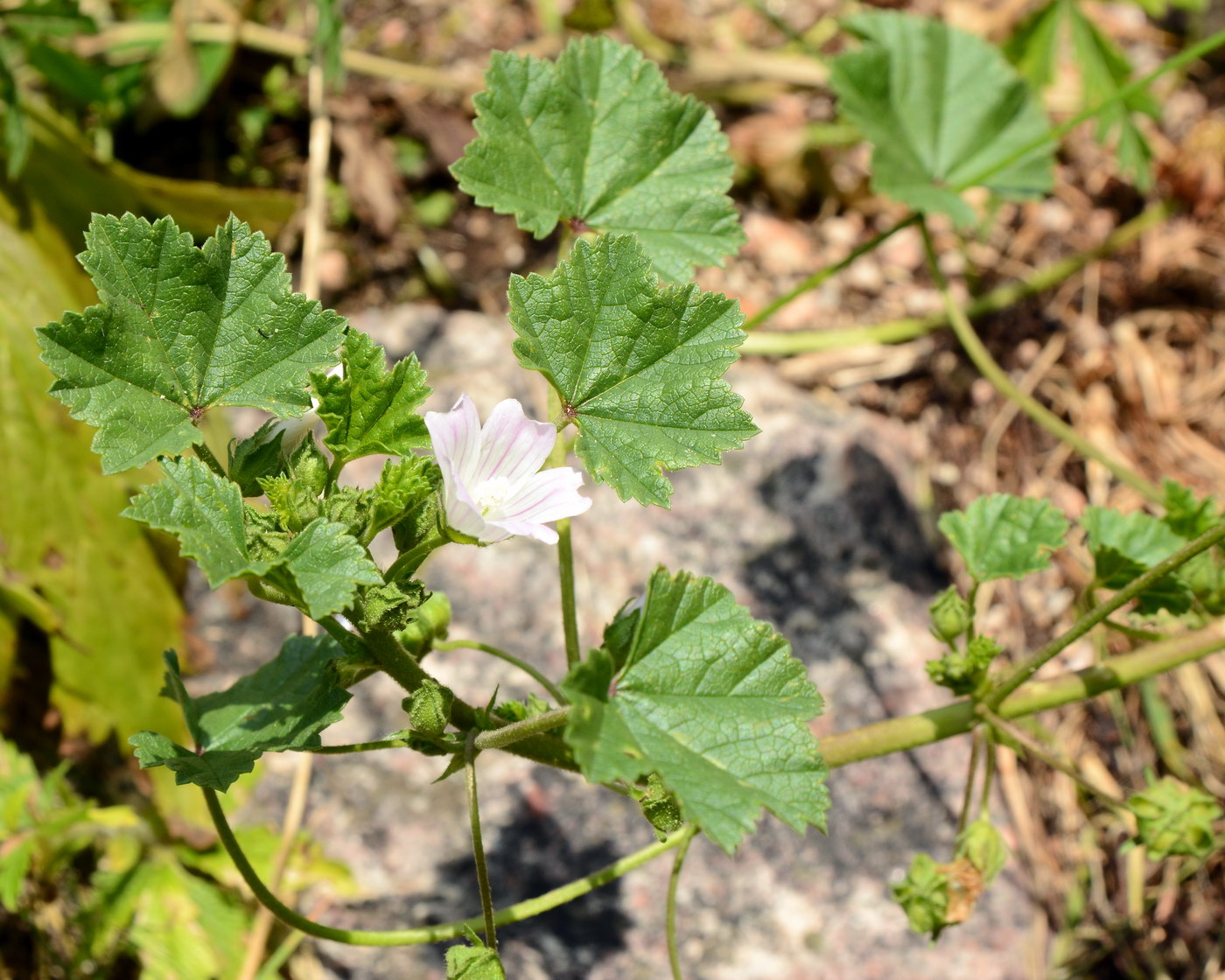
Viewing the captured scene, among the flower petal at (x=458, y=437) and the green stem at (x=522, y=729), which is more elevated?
the flower petal at (x=458, y=437)

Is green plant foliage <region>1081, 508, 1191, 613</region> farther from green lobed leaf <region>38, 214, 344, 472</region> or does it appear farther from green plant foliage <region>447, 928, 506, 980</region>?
green lobed leaf <region>38, 214, 344, 472</region>

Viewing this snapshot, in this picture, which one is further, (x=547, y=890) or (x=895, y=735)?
(x=547, y=890)

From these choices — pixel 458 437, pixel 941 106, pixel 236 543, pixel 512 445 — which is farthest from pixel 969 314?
pixel 236 543

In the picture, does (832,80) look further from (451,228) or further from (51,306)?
(51,306)

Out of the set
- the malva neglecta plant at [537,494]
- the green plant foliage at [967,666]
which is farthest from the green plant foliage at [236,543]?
the green plant foliage at [967,666]

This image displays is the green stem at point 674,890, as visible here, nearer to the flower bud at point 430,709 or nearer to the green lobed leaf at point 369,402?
the flower bud at point 430,709

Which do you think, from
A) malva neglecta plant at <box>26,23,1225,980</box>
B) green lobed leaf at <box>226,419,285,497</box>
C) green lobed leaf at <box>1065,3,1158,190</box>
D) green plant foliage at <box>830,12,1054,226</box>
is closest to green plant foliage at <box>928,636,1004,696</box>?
malva neglecta plant at <box>26,23,1225,980</box>

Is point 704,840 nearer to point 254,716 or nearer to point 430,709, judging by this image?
point 254,716
